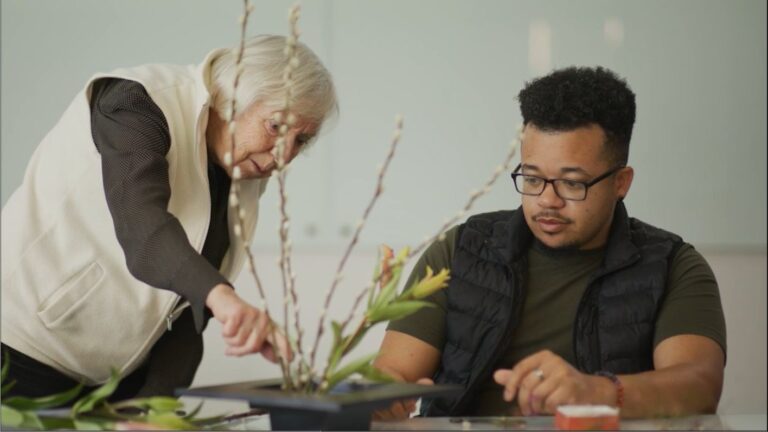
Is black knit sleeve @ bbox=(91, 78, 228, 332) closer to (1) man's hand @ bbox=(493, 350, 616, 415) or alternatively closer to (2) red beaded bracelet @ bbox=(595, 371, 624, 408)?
(1) man's hand @ bbox=(493, 350, 616, 415)

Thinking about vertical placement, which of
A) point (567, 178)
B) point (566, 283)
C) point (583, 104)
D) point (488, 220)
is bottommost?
point (566, 283)

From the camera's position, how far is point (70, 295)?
1948 mm

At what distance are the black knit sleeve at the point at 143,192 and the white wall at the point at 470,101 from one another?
206 centimetres

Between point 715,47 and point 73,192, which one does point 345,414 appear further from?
point 715,47

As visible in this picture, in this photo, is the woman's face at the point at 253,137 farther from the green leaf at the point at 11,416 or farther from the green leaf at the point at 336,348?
the green leaf at the point at 11,416

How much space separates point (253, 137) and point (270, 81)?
0.10m

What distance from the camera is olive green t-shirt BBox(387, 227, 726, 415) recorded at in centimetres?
197

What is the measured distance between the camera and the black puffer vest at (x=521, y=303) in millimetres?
1987

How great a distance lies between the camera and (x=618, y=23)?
3912 mm

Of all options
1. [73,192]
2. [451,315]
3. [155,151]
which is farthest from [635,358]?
[73,192]

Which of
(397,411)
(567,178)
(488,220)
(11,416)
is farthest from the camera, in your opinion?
(488,220)

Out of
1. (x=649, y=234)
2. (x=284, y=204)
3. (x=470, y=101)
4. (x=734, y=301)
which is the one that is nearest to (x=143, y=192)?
(x=284, y=204)

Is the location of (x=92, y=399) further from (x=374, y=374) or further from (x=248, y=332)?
(x=374, y=374)

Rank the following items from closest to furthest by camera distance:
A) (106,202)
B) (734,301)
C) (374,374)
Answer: (374,374), (106,202), (734,301)
